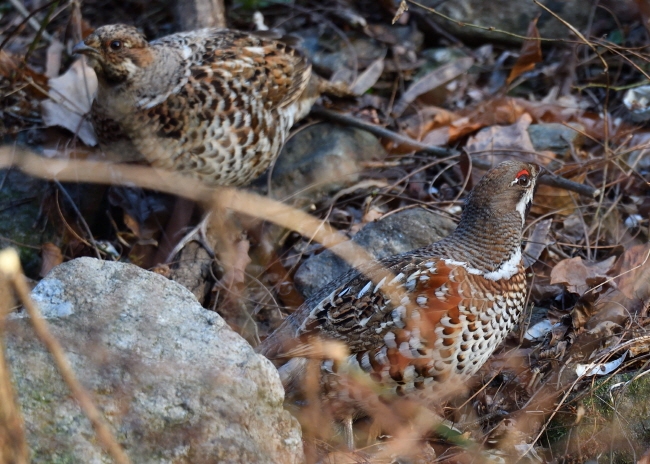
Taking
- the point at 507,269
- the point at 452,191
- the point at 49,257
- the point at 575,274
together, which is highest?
the point at 507,269

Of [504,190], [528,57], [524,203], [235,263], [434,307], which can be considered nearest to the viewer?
[434,307]

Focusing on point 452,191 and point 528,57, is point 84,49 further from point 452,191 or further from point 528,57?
point 528,57

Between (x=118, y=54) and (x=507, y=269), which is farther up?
(x=118, y=54)

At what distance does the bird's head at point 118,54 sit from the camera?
527 cm

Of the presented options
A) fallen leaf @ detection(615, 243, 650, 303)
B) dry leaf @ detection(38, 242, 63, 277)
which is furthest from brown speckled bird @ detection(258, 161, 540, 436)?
dry leaf @ detection(38, 242, 63, 277)

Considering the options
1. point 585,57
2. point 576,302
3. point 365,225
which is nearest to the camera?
point 576,302

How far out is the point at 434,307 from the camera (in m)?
3.86

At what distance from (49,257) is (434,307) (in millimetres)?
2947

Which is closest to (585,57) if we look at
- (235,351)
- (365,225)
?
(365,225)

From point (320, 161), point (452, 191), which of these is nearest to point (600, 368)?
point (452, 191)

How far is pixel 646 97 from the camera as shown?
6.17 metres

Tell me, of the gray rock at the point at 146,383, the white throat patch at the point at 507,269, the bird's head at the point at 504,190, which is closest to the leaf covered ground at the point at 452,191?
the white throat patch at the point at 507,269

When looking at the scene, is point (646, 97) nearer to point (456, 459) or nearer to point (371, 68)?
point (371, 68)

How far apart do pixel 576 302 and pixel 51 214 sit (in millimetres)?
3746
